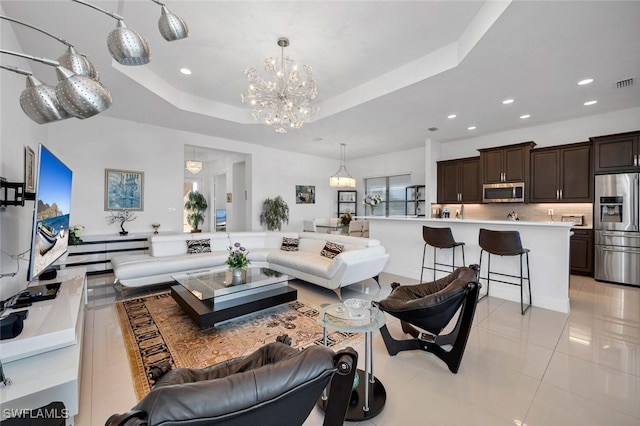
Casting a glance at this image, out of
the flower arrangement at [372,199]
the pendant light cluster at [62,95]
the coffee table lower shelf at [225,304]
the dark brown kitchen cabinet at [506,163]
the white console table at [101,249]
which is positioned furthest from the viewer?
the flower arrangement at [372,199]

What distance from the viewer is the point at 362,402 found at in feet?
5.86

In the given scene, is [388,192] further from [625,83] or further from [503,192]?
[625,83]

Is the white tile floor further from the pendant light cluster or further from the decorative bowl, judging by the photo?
the pendant light cluster

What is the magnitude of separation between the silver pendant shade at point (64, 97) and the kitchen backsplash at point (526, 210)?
278 inches

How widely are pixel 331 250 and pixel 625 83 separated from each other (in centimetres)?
480

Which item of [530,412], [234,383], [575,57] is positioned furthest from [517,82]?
[234,383]

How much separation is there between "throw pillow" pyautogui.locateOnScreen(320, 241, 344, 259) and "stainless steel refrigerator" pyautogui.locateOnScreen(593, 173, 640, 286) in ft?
15.1

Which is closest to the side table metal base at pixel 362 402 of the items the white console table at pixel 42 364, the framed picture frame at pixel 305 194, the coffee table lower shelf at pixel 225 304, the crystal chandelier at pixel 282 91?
the coffee table lower shelf at pixel 225 304

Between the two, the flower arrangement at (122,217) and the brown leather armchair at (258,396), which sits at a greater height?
the flower arrangement at (122,217)

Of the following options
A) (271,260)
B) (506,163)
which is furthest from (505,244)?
(271,260)

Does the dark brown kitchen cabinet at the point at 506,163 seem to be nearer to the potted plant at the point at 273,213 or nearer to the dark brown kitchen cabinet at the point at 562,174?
the dark brown kitchen cabinet at the point at 562,174

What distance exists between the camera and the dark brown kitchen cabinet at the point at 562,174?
195 inches

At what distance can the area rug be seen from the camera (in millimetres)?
2309

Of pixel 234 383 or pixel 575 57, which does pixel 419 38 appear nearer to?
pixel 575 57
